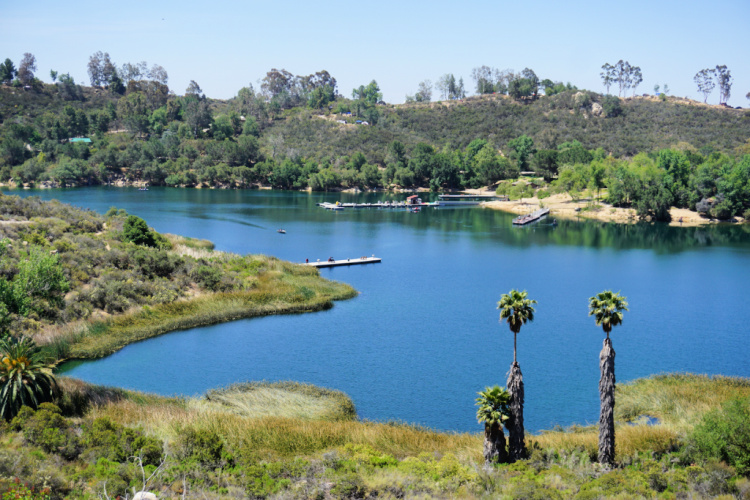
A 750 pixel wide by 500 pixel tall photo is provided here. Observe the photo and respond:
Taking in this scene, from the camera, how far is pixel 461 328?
1959 inches

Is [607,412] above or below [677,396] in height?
above

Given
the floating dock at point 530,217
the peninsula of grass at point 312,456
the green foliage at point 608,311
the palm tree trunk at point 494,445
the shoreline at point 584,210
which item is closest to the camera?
the peninsula of grass at point 312,456

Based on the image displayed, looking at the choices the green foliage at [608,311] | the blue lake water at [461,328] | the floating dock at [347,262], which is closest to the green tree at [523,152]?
the blue lake water at [461,328]

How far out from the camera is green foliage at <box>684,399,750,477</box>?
26.3 m

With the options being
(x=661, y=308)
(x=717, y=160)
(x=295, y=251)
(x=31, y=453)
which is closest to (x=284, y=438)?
(x=31, y=453)

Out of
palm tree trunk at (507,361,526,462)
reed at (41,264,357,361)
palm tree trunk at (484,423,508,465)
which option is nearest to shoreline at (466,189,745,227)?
reed at (41,264,357,361)

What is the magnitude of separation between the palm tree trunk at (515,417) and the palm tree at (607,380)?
3.50 metres

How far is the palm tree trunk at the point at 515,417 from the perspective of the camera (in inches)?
1046

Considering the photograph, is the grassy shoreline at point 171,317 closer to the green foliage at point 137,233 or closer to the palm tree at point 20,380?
the palm tree at point 20,380

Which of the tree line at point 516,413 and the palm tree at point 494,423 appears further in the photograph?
the tree line at point 516,413

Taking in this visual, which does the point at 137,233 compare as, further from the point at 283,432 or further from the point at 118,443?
the point at 118,443

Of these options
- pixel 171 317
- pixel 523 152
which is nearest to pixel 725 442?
pixel 171 317

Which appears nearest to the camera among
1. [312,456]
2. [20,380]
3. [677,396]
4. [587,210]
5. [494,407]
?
[494,407]

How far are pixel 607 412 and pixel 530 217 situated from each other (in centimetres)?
9665
